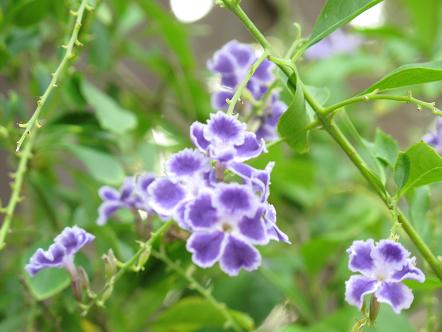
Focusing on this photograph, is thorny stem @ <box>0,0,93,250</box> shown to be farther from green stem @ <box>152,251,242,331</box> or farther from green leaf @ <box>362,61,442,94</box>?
green leaf @ <box>362,61,442,94</box>

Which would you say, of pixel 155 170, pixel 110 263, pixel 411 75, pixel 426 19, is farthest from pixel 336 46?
pixel 110 263

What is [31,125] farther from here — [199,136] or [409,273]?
[409,273]

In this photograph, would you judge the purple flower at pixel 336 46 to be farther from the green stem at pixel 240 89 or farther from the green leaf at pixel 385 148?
the green stem at pixel 240 89

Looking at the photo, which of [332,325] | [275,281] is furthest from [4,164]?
[332,325]

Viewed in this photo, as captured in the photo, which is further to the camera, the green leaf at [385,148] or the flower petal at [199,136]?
the green leaf at [385,148]

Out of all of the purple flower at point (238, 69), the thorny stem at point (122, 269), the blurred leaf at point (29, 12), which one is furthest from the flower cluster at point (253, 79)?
the blurred leaf at point (29, 12)

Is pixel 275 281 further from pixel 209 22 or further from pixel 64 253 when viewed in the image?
pixel 209 22

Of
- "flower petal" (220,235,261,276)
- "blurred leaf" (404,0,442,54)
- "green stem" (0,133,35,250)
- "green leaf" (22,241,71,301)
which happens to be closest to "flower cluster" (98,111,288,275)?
"flower petal" (220,235,261,276)
